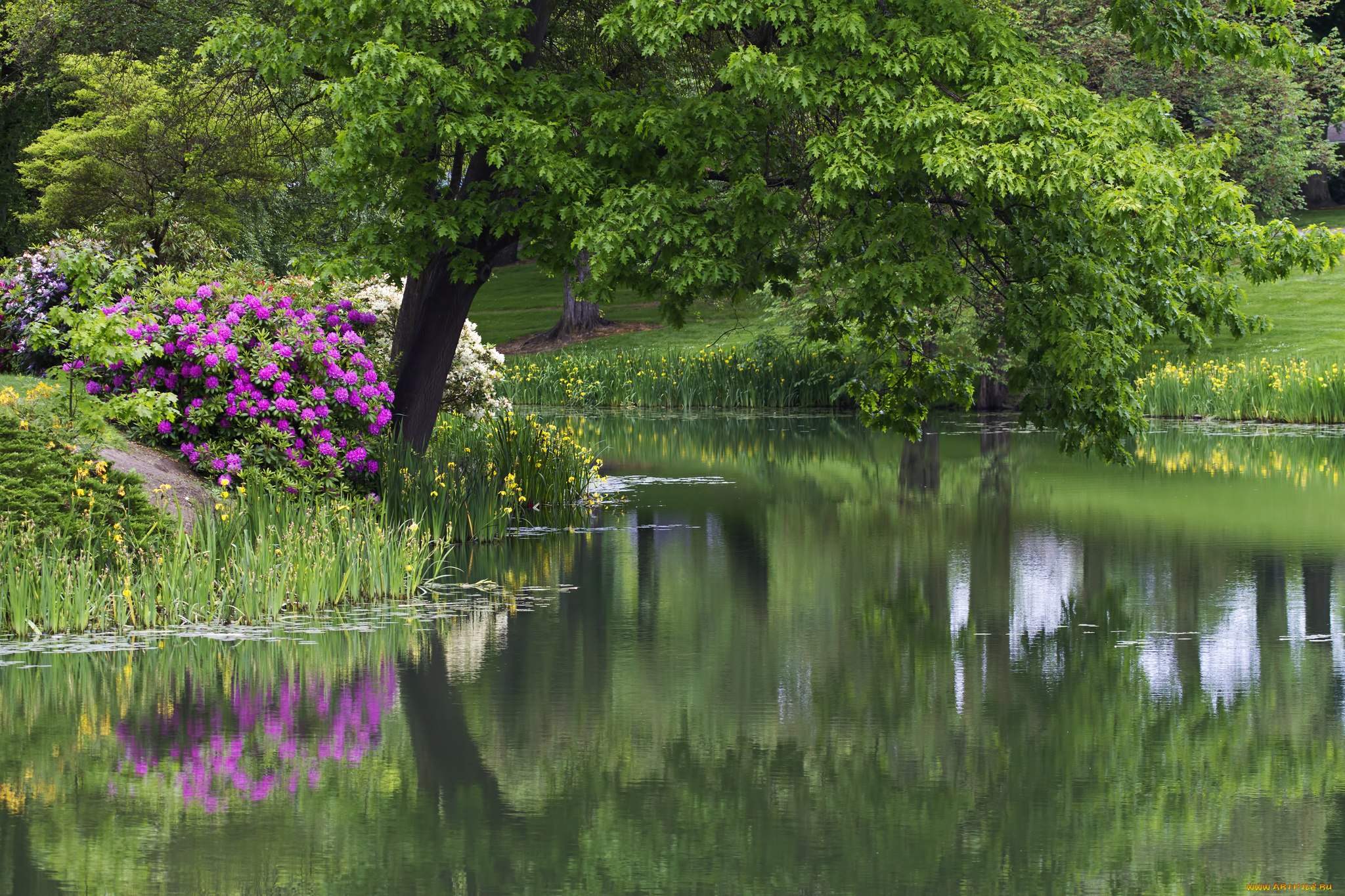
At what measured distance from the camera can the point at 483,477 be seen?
1623 centimetres

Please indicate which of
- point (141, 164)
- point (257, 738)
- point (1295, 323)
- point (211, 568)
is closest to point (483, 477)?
point (211, 568)

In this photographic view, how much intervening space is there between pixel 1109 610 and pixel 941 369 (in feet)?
13.4

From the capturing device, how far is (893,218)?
12.8 m

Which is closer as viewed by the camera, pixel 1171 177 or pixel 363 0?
pixel 1171 177

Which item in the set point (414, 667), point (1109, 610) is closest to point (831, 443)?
point (1109, 610)

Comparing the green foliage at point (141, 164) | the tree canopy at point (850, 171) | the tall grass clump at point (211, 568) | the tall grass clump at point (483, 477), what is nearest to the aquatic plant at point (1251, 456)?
the tree canopy at point (850, 171)

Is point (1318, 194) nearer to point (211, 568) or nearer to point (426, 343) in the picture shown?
point (426, 343)

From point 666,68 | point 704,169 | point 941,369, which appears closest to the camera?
point 704,169

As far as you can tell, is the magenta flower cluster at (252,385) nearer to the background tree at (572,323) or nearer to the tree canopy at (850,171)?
the tree canopy at (850,171)

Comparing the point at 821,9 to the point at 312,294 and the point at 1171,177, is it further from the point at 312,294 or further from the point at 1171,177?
the point at 312,294

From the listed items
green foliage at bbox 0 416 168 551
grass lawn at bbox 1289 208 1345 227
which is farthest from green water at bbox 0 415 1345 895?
grass lawn at bbox 1289 208 1345 227

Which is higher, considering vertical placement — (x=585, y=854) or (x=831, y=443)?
(x=831, y=443)

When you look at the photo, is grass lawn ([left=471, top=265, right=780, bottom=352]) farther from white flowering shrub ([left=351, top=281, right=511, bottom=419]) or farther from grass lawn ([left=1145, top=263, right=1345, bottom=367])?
white flowering shrub ([left=351, top=281, right=511, bottom=419])

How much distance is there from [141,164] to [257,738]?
2792 cm
